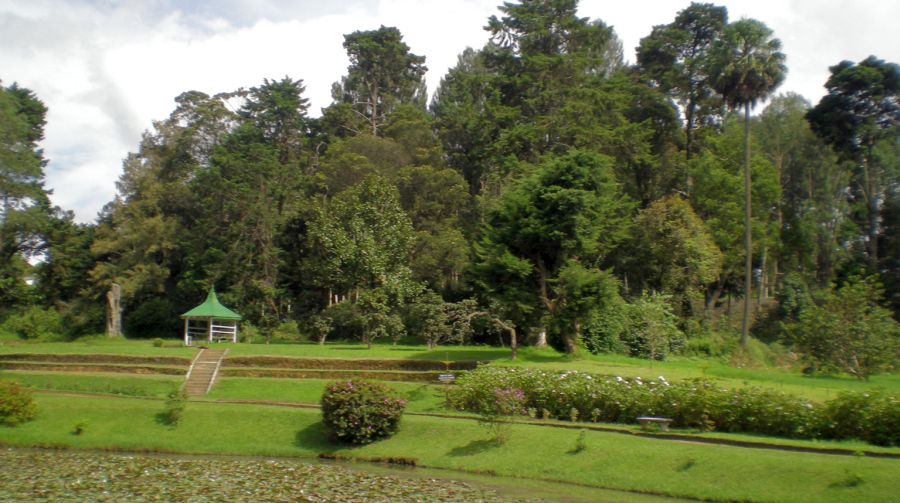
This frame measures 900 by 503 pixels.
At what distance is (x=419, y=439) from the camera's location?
830 inches

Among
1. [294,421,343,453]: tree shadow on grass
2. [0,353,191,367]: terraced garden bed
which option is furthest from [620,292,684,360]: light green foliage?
[0,353,191,367]: terraced garden bed

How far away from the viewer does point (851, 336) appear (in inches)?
1123

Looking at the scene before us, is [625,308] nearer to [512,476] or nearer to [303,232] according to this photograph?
[512,476]

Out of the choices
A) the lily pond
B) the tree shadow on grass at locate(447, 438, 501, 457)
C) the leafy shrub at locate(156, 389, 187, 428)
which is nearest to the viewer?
A: the lily pond

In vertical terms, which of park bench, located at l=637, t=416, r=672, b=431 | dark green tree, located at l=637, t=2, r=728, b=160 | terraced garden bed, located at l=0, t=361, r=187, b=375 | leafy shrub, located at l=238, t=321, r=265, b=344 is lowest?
park bench, located at l=637, t=416, r=672, b=431

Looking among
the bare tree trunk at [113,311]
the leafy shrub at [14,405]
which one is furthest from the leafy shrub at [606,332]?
the bare tree trunk at [113,311]

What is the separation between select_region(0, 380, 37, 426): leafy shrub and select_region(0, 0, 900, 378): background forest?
52.5 ft

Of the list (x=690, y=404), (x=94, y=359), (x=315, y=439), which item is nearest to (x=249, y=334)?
(x=94, y=359)

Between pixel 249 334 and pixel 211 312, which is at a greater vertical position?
Answer: pixel 211 312

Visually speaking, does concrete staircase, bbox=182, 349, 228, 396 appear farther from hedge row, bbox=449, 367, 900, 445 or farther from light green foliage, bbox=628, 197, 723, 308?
light green foliage, bbox=628, 197, 723, 308

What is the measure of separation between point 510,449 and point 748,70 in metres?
30.7

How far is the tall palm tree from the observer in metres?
40.9

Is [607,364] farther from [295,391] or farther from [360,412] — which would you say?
[295,391]

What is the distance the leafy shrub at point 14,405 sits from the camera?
2317cm
